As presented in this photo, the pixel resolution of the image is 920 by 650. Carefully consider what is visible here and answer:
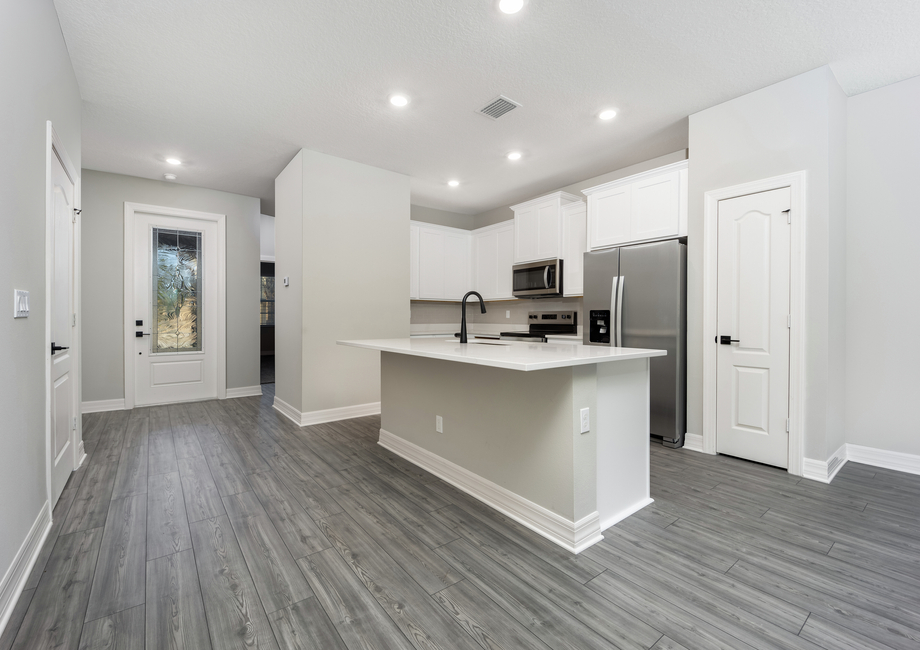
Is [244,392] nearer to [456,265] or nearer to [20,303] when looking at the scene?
[456,265]

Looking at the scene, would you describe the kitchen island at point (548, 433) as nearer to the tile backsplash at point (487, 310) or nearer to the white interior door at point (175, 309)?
the tile backsplash at point (487, 310)

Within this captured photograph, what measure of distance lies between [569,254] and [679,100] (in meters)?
1.98

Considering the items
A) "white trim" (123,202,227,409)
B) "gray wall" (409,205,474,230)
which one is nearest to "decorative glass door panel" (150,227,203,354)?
"white trim" (123,202,227,409)

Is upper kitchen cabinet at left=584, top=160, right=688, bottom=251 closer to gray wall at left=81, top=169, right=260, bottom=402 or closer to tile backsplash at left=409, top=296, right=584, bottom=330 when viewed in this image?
tile backsplash at left=409, top=296, right=584, bottom=330

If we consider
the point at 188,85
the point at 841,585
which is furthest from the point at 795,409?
the point at 188,85

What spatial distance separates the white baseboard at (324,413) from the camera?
13.5 ft

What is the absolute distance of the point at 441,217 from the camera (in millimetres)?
6551

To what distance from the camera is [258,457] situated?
3.17 meters

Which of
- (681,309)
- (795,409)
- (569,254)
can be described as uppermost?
(569,254)

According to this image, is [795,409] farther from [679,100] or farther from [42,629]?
[42,629]

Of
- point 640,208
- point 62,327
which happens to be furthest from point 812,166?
point 62,327

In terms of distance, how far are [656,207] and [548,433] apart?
8.75ft

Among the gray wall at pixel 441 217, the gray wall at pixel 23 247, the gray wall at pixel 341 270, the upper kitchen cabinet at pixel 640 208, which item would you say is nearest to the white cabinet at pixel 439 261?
the gray wall at pixel 441 217

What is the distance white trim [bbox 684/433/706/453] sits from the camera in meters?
3.29
